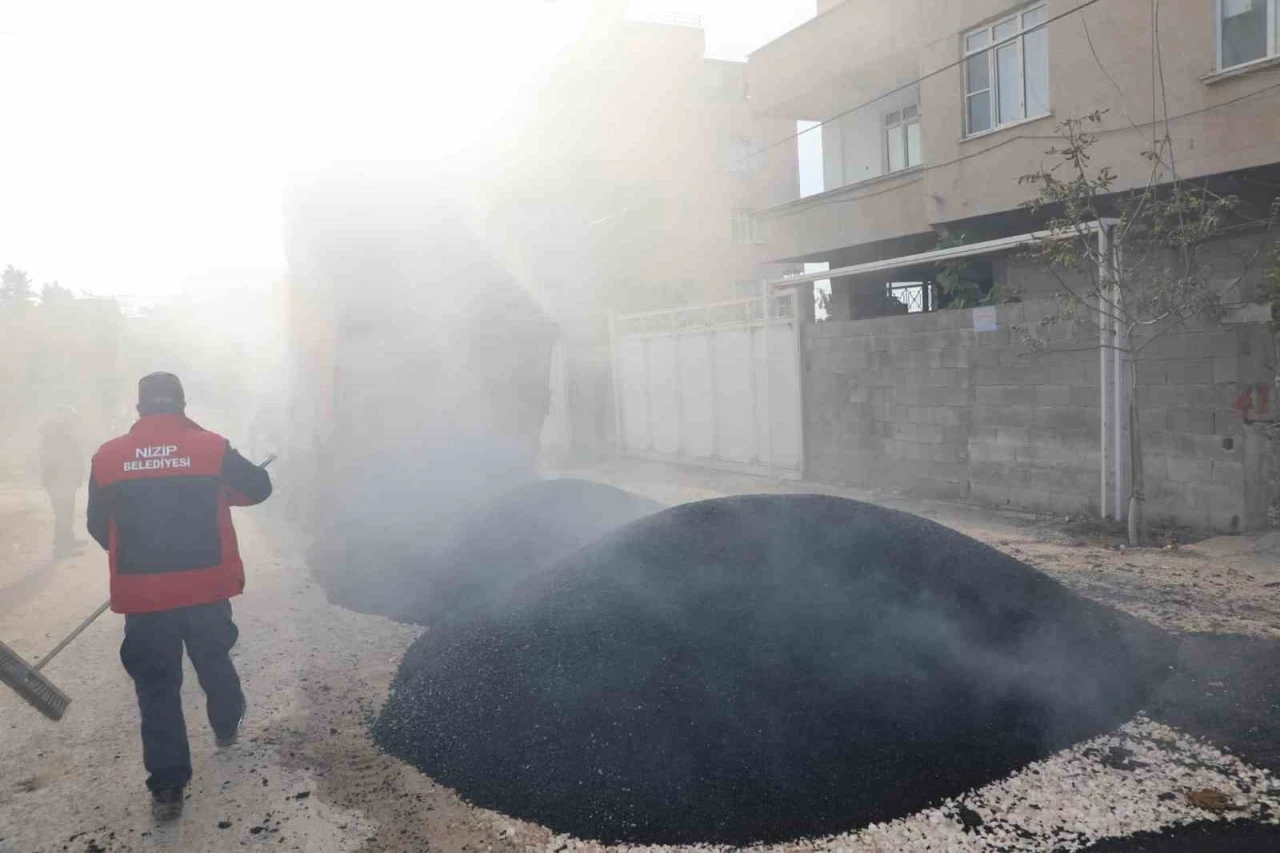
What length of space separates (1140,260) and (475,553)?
17.2 ft

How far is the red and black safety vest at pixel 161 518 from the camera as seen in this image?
3.50 metres

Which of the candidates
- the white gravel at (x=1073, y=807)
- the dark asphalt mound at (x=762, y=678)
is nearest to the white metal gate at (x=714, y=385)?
the dark asphalt mound at (x=762, y=678)

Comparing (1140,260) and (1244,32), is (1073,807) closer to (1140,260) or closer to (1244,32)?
(1140,260)

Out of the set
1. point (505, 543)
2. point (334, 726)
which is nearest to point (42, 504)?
point (505, 543)

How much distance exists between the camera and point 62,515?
8.98 m

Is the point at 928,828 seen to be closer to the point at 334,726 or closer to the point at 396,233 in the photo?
the point at 334,726

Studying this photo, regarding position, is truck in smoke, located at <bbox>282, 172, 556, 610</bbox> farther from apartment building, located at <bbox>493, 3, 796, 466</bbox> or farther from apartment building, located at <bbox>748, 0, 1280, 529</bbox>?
apartment building, located at <bbox>493, 3, 796, 466</bbox>

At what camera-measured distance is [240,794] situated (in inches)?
138

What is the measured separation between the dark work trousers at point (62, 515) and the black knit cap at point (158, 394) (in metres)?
6.45

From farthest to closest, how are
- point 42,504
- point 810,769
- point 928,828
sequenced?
point 42,504 < point 810,769 < point 928,828

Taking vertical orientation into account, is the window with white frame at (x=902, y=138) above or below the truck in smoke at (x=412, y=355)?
above

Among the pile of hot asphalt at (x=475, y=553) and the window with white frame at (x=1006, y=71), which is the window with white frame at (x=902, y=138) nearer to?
the window with white frame at (x=1006, y=71)

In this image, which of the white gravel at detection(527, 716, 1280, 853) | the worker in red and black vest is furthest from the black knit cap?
the white gravel at detection(527, 716, 1280, 853)

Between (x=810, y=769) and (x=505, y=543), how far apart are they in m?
3.57
